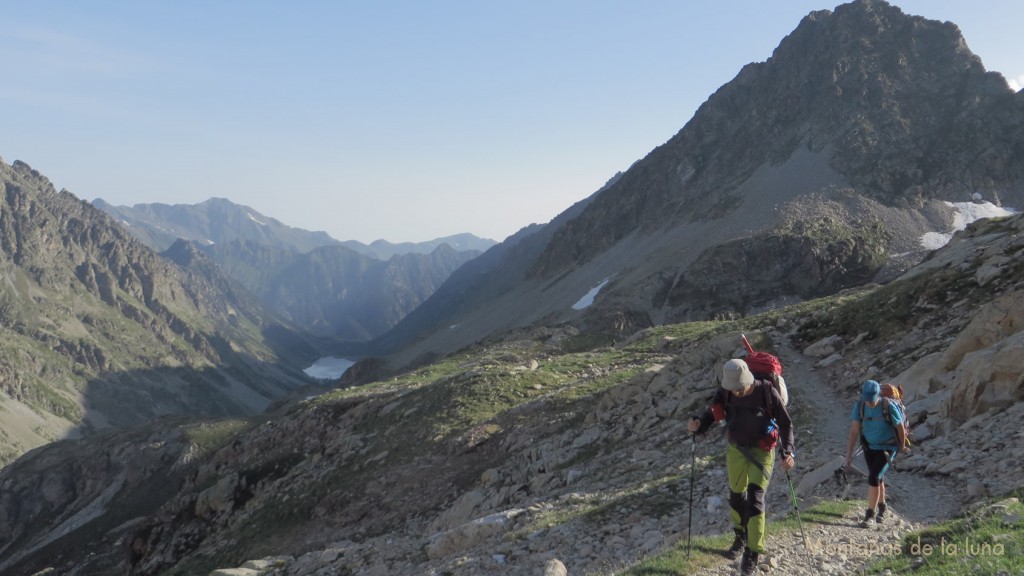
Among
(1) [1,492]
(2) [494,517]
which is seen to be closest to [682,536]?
(2) [494,517]

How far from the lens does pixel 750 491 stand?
8.84 metres

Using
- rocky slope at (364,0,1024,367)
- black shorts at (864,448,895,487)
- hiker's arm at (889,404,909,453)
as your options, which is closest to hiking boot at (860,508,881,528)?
black shorts at (864,448,895,487)

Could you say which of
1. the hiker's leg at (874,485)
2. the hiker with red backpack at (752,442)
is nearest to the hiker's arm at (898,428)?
the hiker's leg at (874,485)

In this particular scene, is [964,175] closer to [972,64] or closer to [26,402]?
[972,64]

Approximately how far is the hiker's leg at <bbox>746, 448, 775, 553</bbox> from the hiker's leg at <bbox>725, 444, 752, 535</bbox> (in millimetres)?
94

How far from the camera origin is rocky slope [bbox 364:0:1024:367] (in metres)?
77.9

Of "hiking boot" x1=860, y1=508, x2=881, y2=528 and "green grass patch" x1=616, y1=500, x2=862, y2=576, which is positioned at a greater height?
→ "green grass patch" x1=616, y1=500, x2=862, y2=576

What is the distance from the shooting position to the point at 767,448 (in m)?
8.74

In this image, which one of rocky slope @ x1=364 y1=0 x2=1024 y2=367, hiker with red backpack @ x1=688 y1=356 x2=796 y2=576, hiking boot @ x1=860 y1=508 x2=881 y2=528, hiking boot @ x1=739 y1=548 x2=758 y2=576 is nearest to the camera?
hiking boot @ x1=739 y1=548 x2=758 y2=576

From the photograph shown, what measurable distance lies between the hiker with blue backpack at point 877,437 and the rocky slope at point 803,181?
198 ft

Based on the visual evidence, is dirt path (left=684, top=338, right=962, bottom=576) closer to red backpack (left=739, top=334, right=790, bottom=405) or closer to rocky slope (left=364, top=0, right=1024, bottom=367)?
red backpack (left=739, top=334, right=790, bottom=405)

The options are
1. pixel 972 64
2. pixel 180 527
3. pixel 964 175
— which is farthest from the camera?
pixel 972 64

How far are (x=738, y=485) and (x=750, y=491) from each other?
215 millimetres

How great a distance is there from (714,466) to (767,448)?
5969mm
